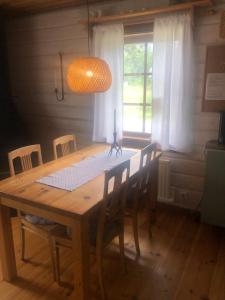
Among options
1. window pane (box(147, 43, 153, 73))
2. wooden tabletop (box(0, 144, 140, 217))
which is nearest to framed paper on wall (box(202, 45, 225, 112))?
window pane (box(147, 43, 153, 73))

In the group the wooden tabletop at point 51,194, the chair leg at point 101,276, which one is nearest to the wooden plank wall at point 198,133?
the wooden tabletop at point 51,194

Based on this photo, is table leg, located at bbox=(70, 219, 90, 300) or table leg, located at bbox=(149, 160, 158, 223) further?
table leg, located at bbox=(149, 160, 158, 223)

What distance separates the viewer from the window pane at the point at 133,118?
3070 mm

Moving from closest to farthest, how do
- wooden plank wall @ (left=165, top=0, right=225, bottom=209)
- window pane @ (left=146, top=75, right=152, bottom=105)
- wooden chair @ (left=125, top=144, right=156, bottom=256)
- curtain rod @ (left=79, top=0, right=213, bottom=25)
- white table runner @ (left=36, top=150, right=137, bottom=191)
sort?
white table runner @ (left=36, top=150, right=137, bottom=191), wooden chair @ (left=125, top=144, right=156, bottom=256), curtain rod @ (left=79, top=0, right=213, bottom=25), wooden plank wall @ (left=165, top=0, right=225, bottom=209), window pane @ (left=146, top=75, right=152, bottom=105)

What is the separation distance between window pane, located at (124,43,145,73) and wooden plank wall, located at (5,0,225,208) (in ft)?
1.35

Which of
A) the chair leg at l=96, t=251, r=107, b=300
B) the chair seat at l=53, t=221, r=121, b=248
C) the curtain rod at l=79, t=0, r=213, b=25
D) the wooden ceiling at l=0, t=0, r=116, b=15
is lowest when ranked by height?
the chair leg at l=96, t=251, r=107, b=300

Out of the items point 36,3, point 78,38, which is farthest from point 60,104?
point 36,3

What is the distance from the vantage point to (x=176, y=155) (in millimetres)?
2816

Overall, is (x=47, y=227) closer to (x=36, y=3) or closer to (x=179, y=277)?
(x=179, y=277)

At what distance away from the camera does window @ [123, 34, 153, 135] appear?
2.86 metres

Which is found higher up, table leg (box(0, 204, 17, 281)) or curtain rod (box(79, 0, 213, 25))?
curtain rod (box(79, 0, 213, 25))

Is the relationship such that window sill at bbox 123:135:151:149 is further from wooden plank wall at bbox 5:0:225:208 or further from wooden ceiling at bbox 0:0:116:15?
wooden ceiling at bbox 0:0:116:15

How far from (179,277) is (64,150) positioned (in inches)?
64.9

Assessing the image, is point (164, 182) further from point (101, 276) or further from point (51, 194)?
point (51, 194)
